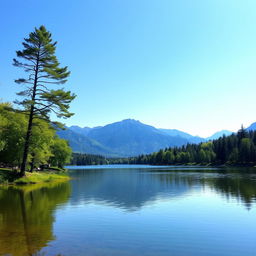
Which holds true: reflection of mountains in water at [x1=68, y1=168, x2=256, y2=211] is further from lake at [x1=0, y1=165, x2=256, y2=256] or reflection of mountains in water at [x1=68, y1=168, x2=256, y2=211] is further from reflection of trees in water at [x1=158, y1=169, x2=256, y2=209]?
lake at [x1=0, y1=165, x2=256, y2=256]

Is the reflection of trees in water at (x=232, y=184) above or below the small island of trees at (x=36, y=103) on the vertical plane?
below

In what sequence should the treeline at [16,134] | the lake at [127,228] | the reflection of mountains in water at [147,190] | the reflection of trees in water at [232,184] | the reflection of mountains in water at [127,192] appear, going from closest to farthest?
the lake at [127,228] → the reflection of mountains in water at [127,192] → the reflection of mountains in water at [147,190] → the reflection of trees in water at [232,184] → the treeline at [16,134]

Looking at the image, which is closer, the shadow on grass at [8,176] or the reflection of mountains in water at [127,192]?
the reflection of mountains in water at [127,192]

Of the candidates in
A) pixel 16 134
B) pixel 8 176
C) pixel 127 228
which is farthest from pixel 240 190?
pixel 16 134

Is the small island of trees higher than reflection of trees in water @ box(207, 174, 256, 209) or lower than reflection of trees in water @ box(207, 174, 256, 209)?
higher

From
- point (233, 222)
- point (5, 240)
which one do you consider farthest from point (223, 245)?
point (5, 240)

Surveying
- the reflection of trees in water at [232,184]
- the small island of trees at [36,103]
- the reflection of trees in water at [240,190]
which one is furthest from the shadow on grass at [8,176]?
the reflection of trees in water at [240,190]

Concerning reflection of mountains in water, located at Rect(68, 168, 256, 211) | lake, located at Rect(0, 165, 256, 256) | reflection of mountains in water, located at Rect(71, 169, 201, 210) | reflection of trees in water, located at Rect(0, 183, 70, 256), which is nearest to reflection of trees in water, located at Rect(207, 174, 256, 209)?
reflection of mountains in water, located at Rect(68, 168, 256, 211)

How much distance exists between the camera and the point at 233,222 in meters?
20.1

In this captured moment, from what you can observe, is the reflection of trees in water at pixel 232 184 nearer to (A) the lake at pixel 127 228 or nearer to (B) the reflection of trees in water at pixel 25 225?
(A) the lake at pixel 127 228

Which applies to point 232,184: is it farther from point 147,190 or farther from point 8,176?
point 8,176

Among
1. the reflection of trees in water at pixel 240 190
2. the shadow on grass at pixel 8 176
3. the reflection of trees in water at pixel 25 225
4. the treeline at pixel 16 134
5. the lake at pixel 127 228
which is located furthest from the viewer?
the treeline at pixel 16 134

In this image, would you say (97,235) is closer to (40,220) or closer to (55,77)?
(40,220)

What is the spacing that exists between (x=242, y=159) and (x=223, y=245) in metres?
161
